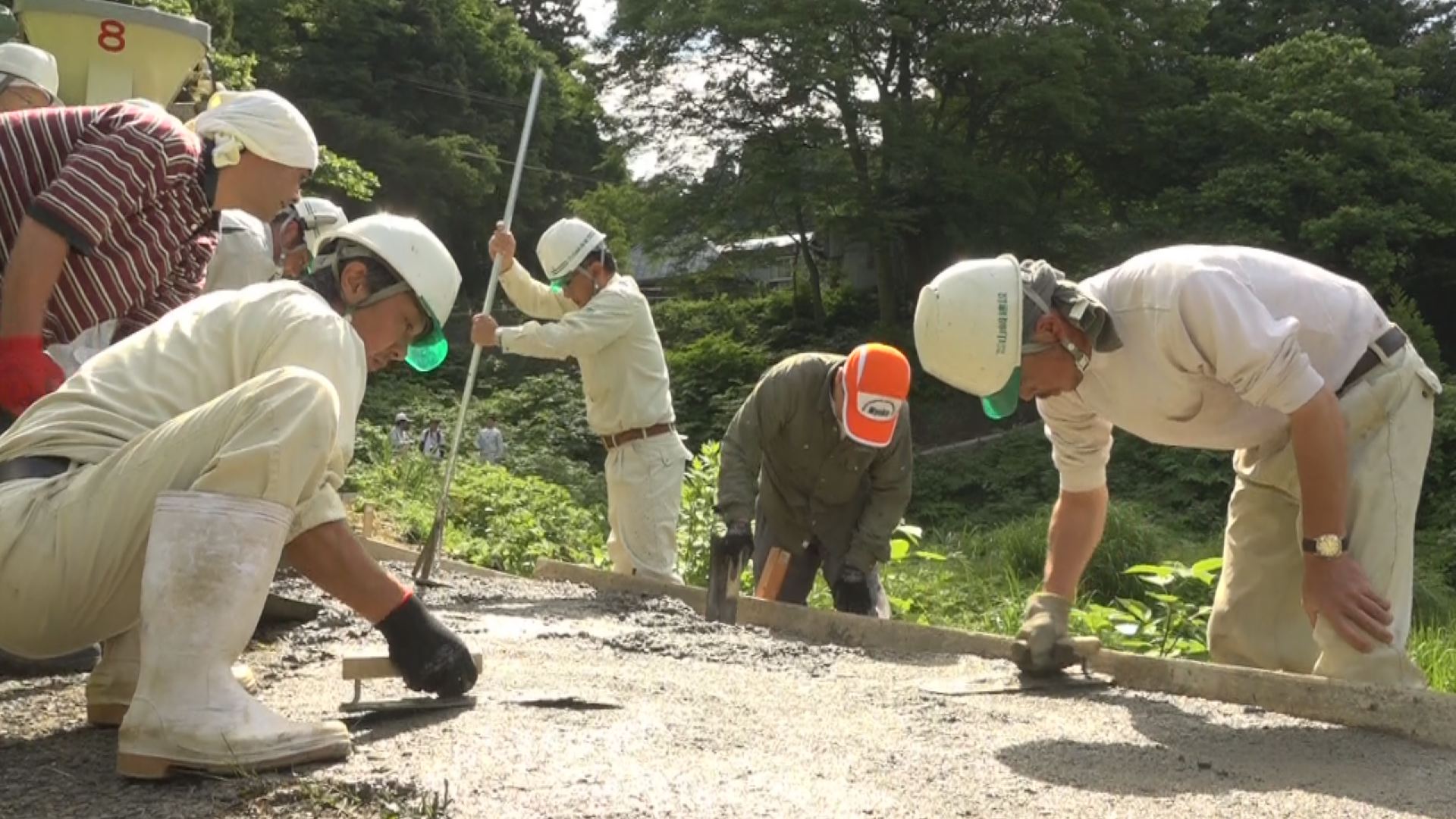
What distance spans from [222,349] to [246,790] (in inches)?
33.6

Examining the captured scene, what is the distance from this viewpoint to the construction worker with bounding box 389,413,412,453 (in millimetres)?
15061

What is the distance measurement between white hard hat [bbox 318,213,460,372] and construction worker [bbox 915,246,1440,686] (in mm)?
1193

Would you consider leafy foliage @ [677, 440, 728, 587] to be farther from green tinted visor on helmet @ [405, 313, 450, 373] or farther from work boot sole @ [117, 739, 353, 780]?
work boot sole @ [117, 739, 353, 780]

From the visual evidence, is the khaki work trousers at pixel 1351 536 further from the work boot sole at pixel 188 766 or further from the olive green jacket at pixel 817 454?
the work boot sole at pixel 188 766

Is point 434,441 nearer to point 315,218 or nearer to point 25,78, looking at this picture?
point 315,218

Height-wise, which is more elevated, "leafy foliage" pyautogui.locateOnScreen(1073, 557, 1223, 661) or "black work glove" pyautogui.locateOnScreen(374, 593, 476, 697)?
"black work glove" pyautogui.locateOnScreen(374, 593, 476, 697)

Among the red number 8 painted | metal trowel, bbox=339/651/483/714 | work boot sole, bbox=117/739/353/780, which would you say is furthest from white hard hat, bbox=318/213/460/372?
the red number 8 painted

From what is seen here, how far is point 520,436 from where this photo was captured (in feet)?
61.5

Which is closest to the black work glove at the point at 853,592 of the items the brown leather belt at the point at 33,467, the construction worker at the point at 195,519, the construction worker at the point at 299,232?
the construction worker at the point at 299,232

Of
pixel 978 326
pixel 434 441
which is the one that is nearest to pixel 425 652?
pixel 978 326

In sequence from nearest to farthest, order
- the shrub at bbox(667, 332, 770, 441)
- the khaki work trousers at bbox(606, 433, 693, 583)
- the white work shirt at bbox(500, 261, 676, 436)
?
the white work shirt at bbox(500, 261, 676, 436), the khaki work trousers at bbox(606, 433, 693, 583), the shrub at bbox(667, 332, 770, 441)

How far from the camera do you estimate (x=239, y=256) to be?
4.22 metres

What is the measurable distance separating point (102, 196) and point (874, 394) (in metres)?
2.74

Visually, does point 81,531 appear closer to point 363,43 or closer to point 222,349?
point 222,349
